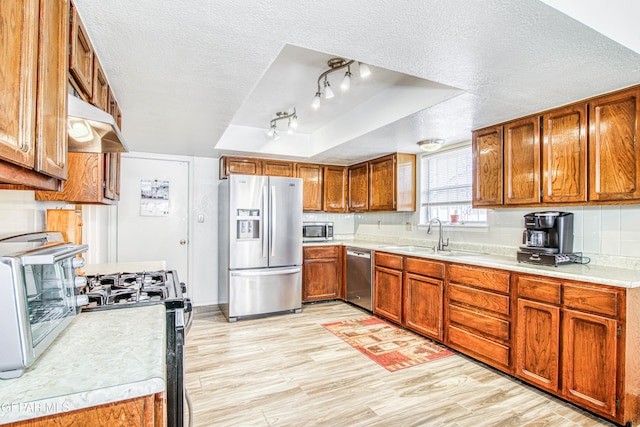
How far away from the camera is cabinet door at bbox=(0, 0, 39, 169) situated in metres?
0.80

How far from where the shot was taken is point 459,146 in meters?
3.78

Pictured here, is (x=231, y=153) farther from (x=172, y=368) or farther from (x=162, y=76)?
(x=172, y=368)

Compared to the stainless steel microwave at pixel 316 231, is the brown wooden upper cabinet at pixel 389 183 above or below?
above

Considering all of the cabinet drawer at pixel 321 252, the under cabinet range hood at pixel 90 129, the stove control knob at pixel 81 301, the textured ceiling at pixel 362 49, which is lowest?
the cabinet drawer at pixel 321 252

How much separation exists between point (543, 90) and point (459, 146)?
159 cm

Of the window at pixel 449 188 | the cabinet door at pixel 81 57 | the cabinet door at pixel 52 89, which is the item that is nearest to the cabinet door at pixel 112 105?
the cabinet door at pixel 81 57

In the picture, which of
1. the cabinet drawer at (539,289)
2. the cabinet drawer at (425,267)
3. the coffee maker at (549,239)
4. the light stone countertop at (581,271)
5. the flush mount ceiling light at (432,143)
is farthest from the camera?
the flush mount ceiling light at (432,143)

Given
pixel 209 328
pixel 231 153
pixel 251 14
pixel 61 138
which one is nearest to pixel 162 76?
pixel 251 14

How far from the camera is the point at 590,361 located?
208 centimetres

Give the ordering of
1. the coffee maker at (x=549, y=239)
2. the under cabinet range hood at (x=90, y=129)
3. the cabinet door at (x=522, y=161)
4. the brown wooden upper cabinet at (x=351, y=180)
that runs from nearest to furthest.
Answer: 1. the under cabinet range hood at (x=90, y=129)
2. the coffee maker at (x=549, y=239)
3. the cabinet door at (x=522, y=161)
4. the brown wooden upper cabinet at (x=351, y=180)

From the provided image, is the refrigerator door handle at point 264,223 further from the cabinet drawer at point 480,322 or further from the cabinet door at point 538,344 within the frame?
the cabinet door at point 538,344

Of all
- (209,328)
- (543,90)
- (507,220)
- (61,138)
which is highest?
(543,90)

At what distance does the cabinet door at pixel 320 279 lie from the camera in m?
4.63

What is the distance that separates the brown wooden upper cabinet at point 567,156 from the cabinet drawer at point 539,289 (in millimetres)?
626
